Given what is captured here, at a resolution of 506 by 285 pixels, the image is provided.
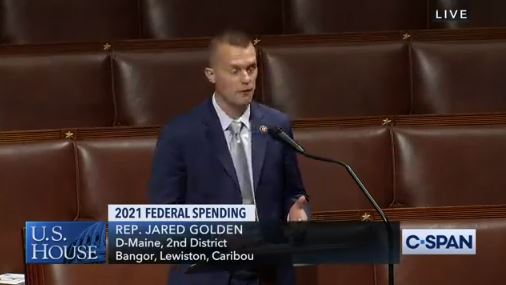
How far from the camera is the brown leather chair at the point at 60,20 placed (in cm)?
103

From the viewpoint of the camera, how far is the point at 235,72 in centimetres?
64

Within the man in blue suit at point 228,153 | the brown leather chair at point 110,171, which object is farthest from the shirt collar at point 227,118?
the brown leather chair at point 110,171

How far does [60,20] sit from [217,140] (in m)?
0.43

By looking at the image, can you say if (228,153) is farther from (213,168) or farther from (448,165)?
(448,165)

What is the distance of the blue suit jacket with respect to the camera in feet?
2.13

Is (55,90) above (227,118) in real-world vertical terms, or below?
above

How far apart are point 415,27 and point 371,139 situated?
10.0 inches

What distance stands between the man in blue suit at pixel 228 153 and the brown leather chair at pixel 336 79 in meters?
0.26

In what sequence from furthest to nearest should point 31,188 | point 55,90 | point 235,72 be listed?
1. point 55,90
2. point 31,188
3. point 235,72
